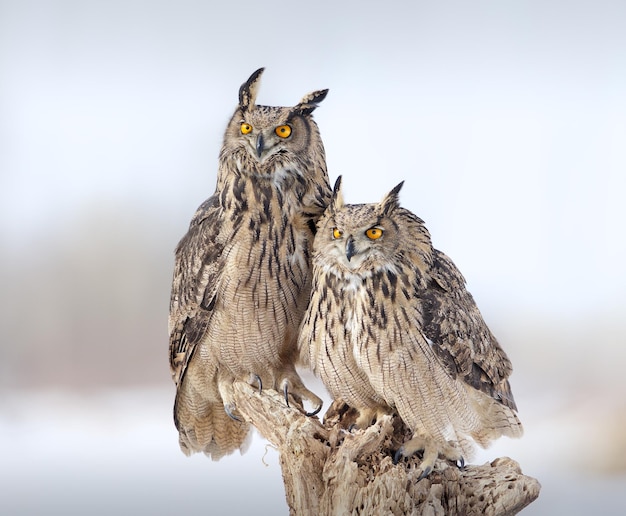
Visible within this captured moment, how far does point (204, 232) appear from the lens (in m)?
2.24

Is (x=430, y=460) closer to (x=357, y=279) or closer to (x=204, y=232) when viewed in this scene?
(x=357, y=279)

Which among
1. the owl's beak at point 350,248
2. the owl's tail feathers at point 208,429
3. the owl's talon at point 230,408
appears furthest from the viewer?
the owl's tail feathers at point 208,429

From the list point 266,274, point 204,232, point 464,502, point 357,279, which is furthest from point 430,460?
point 204,232

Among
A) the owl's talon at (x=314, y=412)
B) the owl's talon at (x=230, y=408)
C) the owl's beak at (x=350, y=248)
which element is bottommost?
the owl's talon at (x=314, y=412)

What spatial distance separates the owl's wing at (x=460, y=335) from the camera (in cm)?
203

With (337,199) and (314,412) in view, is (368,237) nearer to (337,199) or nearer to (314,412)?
(337,199)

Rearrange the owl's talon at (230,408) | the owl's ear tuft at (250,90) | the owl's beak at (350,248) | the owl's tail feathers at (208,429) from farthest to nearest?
the owl's tail feathers at (208,429) < the owl's talon at (230,408) < the owl's ear tuft at (250,90) < the owl's beak at (350,248)

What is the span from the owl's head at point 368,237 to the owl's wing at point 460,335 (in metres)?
0.09

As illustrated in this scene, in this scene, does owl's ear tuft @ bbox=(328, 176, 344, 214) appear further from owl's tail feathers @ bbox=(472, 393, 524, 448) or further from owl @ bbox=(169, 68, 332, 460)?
owl's tail feathers @ bbox=(472, 393, 524, 448)

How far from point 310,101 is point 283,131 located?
0.12 m

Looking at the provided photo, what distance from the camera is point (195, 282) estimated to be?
2258 mm

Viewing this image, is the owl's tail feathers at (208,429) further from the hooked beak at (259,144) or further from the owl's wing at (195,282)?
the hooked beak at (259,144)

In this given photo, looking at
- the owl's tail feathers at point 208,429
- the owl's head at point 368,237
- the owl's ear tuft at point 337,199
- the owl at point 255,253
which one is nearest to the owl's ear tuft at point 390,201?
the owl's head at point 368,237

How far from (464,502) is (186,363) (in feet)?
2.61
